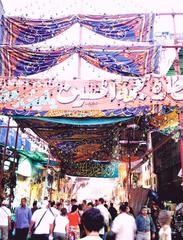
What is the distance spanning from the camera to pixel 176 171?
19672 millimetres

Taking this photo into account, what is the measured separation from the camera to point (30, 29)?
12719 millimetres

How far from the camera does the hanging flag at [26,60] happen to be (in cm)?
1162

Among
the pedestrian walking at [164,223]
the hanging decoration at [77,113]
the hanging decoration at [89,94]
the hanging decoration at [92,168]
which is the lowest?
the pedestrian walking at [164,223]

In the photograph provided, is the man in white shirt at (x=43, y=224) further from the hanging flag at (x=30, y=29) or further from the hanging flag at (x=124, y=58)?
the hanging flag at (x=30, y=29)

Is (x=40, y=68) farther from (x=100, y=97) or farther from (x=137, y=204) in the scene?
(x=137, y=204)

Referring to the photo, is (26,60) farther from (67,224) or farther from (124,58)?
(67,224)

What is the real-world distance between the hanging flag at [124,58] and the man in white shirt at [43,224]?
19.3ft

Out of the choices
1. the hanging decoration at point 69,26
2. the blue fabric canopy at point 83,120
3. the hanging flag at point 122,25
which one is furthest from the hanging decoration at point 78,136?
the hanging flag at point 122,25

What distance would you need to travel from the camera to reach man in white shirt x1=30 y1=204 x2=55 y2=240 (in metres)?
7.80

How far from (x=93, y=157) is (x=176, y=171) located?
17.7 feet

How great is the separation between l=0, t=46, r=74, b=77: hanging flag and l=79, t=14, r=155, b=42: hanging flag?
1891 millimetres

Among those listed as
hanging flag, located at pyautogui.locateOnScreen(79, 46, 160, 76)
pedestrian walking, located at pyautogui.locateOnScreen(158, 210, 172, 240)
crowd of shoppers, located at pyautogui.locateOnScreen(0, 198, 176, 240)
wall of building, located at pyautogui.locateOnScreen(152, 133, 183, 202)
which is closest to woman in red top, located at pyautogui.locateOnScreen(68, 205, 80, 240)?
crowd of shoppers, located at pyautogui.locateOnScreen(0, 198, 176, 240)

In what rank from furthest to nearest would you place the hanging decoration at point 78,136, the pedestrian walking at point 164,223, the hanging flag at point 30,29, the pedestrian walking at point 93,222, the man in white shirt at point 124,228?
the hanging flag at point 30,29
the hanging decoration at point 78,136
the man in white shirt at point 124,228
the pedestrian walking at point 164,223
the pedestrian walking at point 93,222

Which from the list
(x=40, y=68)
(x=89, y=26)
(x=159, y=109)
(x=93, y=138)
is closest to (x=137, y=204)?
(x=93, y=138)
